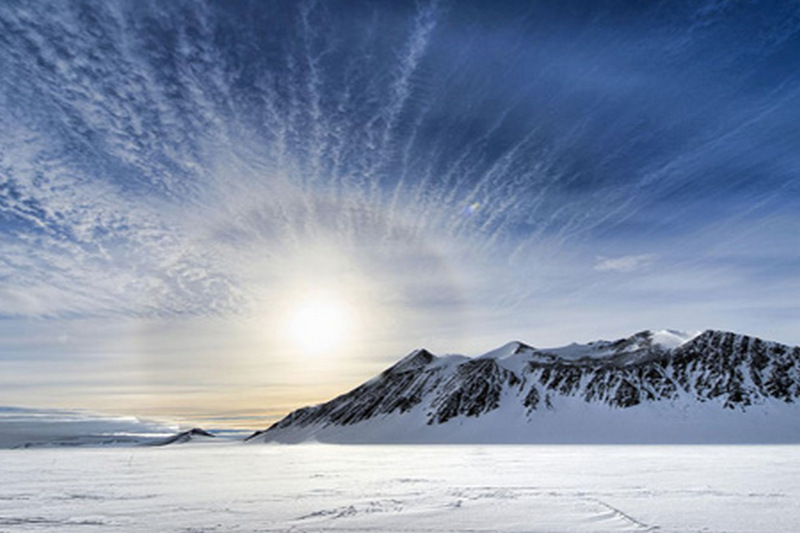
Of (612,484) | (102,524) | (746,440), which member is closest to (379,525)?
(102,524)

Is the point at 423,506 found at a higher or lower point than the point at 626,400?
lower

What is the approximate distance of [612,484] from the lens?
83.4 feet

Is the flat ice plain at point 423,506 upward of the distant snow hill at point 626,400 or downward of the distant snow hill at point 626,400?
downward

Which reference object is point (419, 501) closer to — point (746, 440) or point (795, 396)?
point (746, 440)

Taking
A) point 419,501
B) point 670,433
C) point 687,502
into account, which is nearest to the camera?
point 687,502

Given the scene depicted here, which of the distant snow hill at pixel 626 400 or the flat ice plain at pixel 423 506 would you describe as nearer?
the flat ice plain at pixel 423 506

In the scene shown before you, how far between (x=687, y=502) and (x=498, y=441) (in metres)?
139

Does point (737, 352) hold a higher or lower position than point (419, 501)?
higher

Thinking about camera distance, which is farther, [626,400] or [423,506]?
[626,400]

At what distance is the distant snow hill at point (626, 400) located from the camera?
5468 inches

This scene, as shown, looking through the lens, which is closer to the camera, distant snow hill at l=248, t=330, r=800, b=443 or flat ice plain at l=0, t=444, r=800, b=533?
flat ice plain at l=0, t=444, r=800, b=533

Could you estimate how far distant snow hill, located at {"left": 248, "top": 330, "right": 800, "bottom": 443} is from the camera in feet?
456

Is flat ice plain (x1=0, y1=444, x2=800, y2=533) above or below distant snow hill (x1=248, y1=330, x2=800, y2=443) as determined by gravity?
below

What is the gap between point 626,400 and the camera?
509 feet
